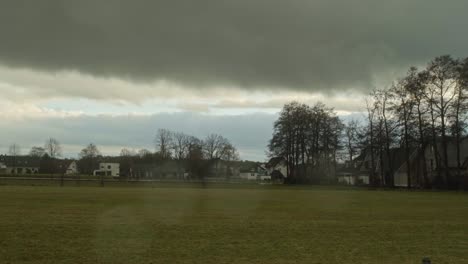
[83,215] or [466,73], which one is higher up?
[466,73]

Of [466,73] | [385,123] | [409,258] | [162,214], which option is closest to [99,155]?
[385,123]

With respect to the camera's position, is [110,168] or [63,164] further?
[63,164]

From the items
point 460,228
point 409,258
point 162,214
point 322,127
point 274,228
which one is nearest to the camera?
point 409,258

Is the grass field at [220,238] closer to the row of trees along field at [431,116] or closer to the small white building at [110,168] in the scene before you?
the row of trees along field at [431,116]

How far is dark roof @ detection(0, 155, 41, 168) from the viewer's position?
563 feet

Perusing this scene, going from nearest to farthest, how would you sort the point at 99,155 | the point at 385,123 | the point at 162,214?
the point at 162,214, the point at 385,123, the point at 99,155

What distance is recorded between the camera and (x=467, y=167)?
82.6m

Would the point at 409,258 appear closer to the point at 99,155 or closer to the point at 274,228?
the point at 274,228

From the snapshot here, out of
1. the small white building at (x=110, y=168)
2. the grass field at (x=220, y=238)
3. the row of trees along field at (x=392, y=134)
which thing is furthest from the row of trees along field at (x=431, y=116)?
the small white building at (x=110, y=168)

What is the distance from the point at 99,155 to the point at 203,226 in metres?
171

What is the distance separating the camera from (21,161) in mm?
174625

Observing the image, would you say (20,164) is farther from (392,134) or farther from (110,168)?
(392,134)

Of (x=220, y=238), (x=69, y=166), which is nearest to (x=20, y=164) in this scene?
(x=69, y=166)

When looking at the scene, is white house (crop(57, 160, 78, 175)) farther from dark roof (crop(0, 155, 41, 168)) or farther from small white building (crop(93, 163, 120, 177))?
small white building (crop(93, 163, 120, 177))
